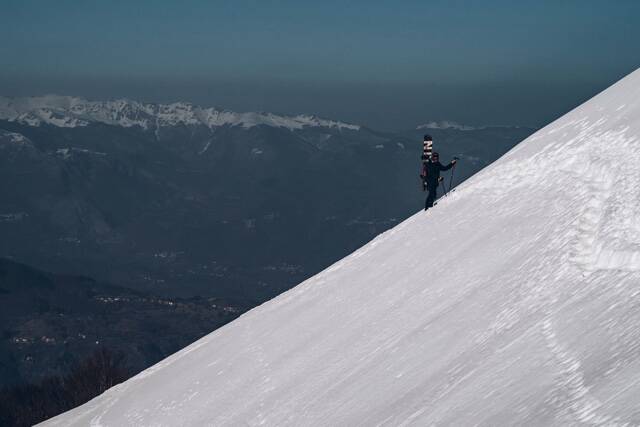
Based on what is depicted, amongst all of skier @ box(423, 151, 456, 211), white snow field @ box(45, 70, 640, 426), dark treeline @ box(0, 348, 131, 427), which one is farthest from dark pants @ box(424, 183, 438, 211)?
dark treeline @ box(0, 348, 131, 427)

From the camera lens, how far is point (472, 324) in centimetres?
1628

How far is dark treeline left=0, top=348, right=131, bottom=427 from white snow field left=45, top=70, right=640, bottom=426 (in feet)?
212

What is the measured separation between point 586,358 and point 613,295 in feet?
6.10

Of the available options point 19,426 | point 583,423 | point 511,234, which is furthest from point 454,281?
point 19,426

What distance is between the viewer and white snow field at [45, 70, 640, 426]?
11734mm

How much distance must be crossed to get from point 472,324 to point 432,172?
12.5 m

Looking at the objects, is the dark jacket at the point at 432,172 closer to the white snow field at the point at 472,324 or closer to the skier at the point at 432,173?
the skier at the point at 432,173

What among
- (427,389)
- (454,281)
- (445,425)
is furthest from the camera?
(454,281)

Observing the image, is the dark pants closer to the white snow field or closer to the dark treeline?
the white snow field

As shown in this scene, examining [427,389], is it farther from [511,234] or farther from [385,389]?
[511,234]

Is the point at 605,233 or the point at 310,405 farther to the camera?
the point at 310,405

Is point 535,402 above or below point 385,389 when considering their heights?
above

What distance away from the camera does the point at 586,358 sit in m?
11.3

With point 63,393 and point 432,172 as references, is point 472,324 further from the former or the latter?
point 63,393
